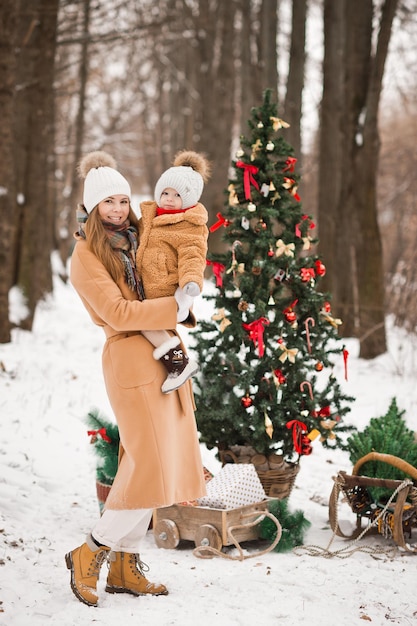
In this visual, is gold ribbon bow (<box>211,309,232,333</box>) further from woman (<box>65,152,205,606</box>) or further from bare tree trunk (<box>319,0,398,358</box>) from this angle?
bare tree trunk (<box>319,0,398,358</box>)

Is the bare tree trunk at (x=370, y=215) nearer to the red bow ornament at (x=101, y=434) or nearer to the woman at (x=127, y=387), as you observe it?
the red bow ornament at (x=101, y=434)

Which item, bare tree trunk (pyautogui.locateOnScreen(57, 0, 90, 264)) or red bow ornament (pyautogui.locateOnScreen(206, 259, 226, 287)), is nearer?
red bow ornament (pyautogui.locateOnScreen(206, 259, 226, 287))

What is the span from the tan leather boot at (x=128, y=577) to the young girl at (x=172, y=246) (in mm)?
997

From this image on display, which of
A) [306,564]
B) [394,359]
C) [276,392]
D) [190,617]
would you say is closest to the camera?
[190,617]

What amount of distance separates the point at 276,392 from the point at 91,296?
2391 mm

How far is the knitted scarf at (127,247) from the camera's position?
4.12 m

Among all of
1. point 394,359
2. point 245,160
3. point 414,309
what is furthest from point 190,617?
point 414,309

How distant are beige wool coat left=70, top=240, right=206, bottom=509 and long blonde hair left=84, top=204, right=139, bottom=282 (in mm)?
31

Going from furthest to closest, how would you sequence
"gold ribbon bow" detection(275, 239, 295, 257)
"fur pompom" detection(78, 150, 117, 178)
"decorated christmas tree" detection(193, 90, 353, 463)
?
"gold ribbon bow" detection(275, 239, 295, 257)
"decorated christmas tree" detection(193, 90, 353, 463)
"fur pompom" detection(78, 150, 117, 178)

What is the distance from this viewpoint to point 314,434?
5836mm

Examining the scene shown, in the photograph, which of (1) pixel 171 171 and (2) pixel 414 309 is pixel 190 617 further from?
(2) pixel 414 309

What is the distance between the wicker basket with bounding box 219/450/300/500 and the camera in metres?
5.95

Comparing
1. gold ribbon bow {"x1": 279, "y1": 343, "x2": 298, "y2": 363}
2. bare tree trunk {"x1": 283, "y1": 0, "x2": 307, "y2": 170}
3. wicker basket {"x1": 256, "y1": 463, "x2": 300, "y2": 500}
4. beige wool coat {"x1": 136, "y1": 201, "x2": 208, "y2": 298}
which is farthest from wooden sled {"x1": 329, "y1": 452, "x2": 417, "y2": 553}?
bare tree trunk {"x1": 283, "y1": 0, "x2": 307, "y2": 170}

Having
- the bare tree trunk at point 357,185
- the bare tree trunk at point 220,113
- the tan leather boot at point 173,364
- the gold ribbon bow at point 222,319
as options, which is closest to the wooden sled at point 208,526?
the gold ribbon bow at point 222,319
